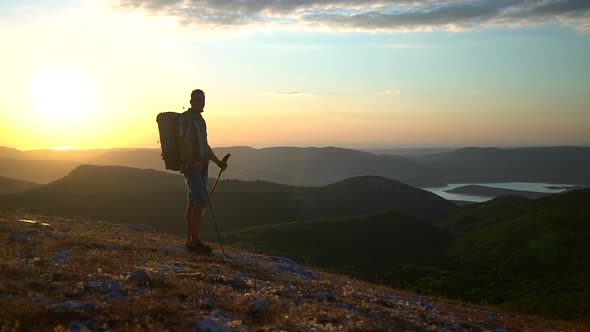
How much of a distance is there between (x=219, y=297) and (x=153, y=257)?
15.0 ft

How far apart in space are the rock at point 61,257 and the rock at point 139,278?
1953 millimetres

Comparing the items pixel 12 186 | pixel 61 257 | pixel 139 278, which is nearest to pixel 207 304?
pixel 139 278

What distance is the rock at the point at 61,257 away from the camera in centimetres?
953

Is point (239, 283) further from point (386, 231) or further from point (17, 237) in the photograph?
point (386, 231)

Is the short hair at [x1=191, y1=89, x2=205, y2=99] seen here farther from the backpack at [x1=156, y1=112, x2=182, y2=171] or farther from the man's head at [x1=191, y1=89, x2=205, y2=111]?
the backpack at [x1=156, y1=112, x2=182, y2=171]

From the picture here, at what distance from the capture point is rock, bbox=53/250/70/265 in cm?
953

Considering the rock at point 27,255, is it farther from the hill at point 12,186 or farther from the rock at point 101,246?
the hill at point 12,186

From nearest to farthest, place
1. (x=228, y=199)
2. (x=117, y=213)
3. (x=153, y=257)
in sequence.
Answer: (x=153, y=257), (x=117, y=213), (x=228, y=199)

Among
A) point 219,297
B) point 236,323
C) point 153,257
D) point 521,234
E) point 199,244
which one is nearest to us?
A: point 236,323

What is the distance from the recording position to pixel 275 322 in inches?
289

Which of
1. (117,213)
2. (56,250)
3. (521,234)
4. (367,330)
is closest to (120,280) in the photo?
(56,250)

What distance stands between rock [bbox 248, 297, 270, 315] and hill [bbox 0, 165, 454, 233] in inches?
2941

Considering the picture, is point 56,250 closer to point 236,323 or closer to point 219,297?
point 219,297

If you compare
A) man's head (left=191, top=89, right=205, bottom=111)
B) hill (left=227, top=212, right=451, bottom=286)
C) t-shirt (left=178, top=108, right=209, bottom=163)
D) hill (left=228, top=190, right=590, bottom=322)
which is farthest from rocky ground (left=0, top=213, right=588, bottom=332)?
hill (left=227, top=212, right=451, bottom=286)
